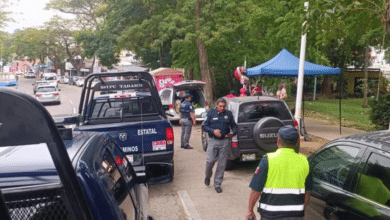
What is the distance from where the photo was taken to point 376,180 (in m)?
3.33

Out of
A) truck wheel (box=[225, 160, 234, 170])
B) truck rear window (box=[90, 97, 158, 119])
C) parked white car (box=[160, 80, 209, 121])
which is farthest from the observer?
parked white car (box=[160, 80, 209, 121])

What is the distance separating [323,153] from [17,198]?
10.6ft

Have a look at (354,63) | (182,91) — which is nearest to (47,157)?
(182,91)

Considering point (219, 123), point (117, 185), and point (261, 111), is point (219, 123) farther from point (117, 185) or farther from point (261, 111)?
point (117, 185)

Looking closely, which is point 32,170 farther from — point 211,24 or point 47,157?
point 211,24

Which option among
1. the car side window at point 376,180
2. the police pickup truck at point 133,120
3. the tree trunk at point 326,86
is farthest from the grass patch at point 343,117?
the car side window at point 376,180

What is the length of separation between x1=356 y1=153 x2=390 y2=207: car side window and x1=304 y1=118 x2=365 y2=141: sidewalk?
9750mm

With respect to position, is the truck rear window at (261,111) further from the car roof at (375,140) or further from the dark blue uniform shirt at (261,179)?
the dark blue uniform shirt at (261,179)

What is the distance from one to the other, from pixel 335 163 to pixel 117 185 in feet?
7.54

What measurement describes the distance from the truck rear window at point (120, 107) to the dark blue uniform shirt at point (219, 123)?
1.40m

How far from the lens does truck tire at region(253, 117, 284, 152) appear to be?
7980mm

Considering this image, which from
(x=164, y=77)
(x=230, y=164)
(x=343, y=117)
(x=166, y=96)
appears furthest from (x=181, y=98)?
(x=230, y=164)

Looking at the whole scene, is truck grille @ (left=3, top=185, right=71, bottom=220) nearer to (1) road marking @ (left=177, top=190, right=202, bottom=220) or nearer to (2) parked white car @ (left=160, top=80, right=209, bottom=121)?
(1) road marking @ (left=177, top=190, right=202, bottom=220)

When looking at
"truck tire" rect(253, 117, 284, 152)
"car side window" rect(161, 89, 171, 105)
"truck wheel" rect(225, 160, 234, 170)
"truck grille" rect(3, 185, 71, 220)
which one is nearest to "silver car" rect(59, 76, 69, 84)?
"car side window" rect(161, 89, 171, 105)
